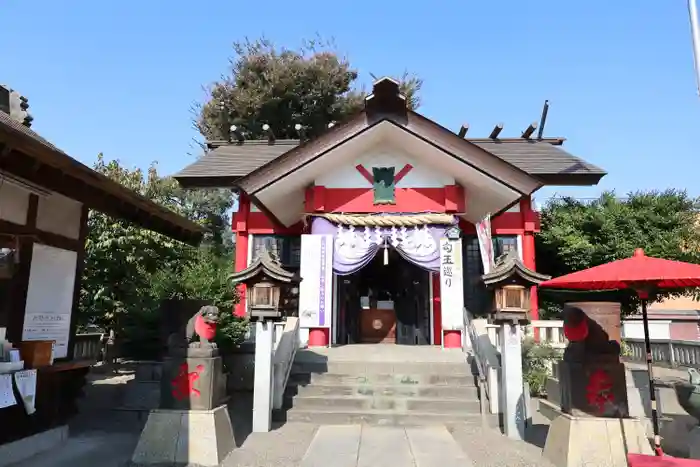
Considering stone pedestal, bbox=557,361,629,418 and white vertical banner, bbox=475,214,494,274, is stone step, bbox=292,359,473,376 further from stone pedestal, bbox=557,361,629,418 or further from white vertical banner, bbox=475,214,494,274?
stone pedestal, bbox=557,361,629,418

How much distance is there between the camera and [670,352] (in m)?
13.4

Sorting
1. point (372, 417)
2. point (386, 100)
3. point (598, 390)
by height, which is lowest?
point (372, 417)

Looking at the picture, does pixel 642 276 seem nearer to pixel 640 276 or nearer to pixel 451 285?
pixel 640 276

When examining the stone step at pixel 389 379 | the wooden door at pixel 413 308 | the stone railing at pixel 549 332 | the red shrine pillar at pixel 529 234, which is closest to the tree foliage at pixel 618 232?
the red shrine pillar at pixel 529 234

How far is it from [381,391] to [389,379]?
391 mm

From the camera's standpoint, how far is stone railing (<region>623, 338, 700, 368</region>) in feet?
41.1

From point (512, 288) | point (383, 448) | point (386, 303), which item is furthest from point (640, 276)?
point (386, 303)

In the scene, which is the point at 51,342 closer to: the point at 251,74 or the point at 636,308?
the point at 636,308

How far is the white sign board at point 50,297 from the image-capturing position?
6.67m

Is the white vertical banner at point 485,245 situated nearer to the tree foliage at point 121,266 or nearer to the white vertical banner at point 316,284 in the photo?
the white vertical banner at point 316,284

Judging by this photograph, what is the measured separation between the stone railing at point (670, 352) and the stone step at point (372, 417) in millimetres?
7978

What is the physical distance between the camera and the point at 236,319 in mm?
10617

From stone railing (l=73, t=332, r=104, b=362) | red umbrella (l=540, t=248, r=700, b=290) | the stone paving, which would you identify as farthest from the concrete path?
stone railing (l=73, t=332, r=104, b=362)

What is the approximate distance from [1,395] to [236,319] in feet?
17.5
